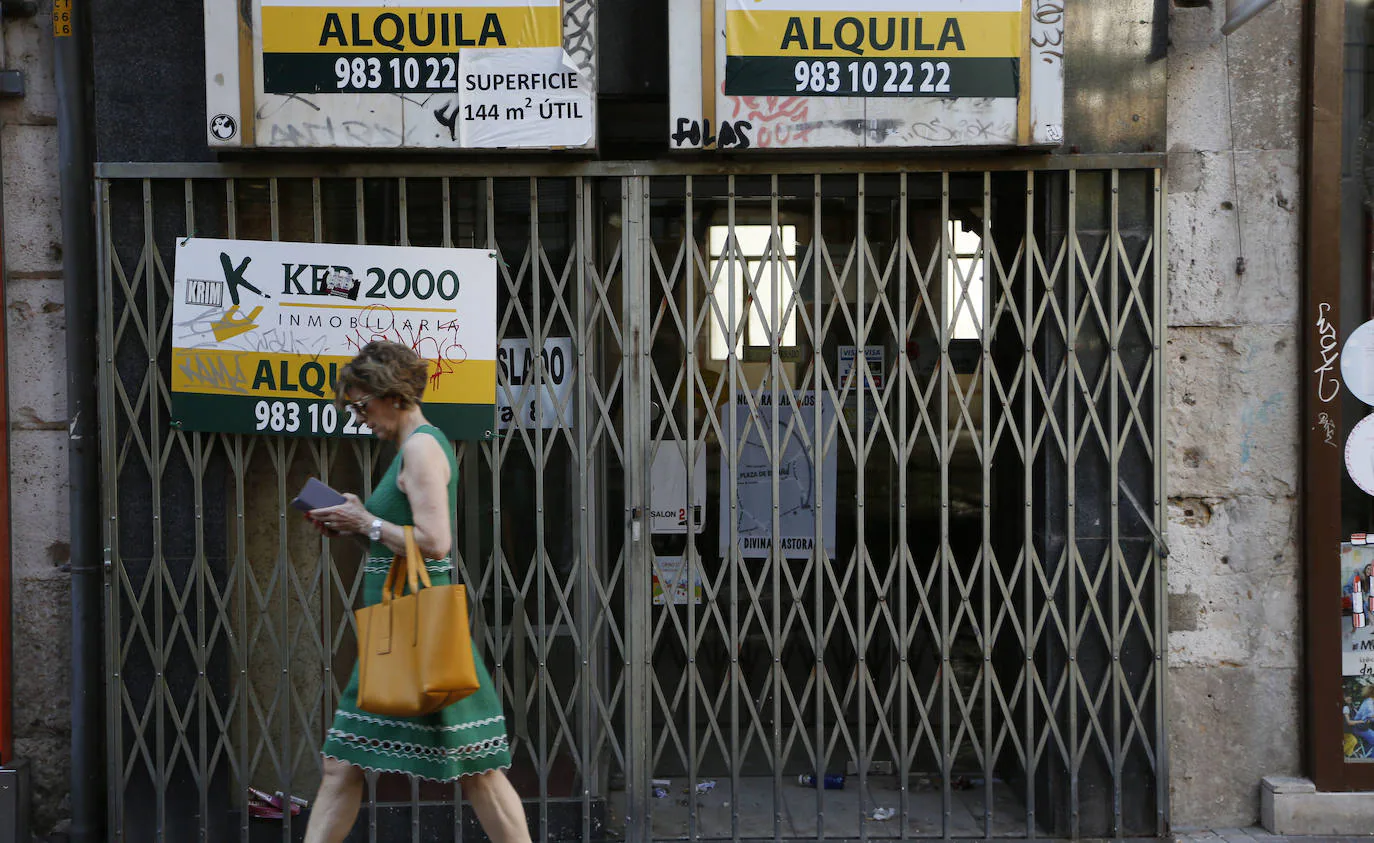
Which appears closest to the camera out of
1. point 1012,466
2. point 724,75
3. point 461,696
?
point 461,696

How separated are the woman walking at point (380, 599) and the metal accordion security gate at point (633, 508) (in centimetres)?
132

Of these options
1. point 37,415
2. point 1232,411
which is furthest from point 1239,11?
point 37,415

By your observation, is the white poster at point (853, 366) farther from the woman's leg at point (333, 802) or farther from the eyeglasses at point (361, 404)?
the woman's leg at point (333, 802)

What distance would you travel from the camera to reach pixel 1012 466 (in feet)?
18.6

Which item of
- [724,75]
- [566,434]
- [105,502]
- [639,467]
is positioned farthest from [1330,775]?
[105,502]

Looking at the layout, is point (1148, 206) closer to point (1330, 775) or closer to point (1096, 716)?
point (1096, 716)

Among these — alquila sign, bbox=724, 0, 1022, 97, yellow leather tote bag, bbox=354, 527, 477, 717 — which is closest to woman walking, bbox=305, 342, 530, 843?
yellow leather tote bag, bbox=354, 527, 477, 717

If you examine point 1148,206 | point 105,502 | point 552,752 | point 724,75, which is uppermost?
point 724,75

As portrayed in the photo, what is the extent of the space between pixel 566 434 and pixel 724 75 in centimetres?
176

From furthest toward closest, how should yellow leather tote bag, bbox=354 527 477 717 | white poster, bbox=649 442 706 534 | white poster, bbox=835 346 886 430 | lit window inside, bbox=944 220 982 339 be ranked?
white poster, bbox=835 346 886 430, white poster, bbox=649 442 706 534, lit window inside, bbox=944 220 982 339, yellow leather tote bag, bbox=354 527 477 717

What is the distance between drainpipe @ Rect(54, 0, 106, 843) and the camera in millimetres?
5258

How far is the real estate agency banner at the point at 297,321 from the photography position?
5184mm

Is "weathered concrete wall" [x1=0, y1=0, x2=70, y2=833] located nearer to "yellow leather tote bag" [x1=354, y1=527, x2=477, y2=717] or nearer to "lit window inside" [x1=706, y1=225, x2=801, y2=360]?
"yellow leather tote bag" [x1=354, y1=527, x2=477, y2=717]

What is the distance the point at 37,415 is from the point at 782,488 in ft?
11.7
